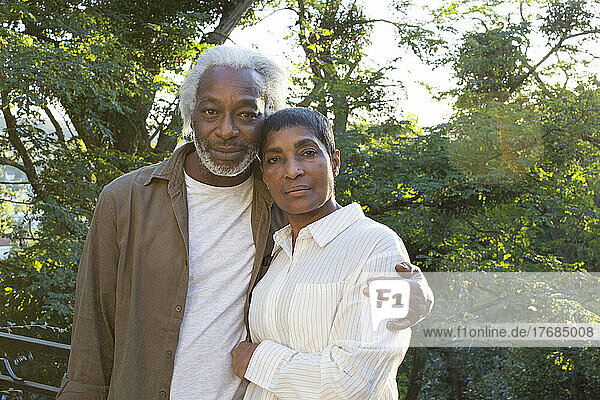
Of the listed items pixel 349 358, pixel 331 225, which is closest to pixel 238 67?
pixel 331 225

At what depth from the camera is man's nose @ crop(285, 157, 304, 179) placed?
162 cm

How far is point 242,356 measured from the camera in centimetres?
163

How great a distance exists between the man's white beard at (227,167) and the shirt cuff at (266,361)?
0.57 meters

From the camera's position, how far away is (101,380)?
1.79m

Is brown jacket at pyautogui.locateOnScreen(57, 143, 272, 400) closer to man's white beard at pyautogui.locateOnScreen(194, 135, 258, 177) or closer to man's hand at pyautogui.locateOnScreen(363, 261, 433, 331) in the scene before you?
man's white beard at pyautogui.locateOnScreen(194, 135, 258, 177)

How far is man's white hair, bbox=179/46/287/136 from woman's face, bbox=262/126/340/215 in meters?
0.28

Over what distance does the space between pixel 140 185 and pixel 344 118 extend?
353 centimetres

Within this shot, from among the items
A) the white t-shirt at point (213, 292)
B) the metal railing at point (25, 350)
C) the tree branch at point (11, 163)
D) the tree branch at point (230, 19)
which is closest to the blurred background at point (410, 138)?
the tree branch at point (11, 163)

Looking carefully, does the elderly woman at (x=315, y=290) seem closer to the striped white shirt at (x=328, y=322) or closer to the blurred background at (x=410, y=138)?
the striped white shirt at (x=328, y=322)

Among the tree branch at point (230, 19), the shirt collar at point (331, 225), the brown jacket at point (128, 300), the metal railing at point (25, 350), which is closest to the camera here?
the shirt collar at point (331, 225)

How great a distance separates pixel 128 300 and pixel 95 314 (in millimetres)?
111

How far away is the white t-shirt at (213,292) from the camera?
1761 mm

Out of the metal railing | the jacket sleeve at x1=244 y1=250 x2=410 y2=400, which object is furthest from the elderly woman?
the metal railing

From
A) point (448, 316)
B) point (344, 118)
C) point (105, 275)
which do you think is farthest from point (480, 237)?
point (105, 275)
